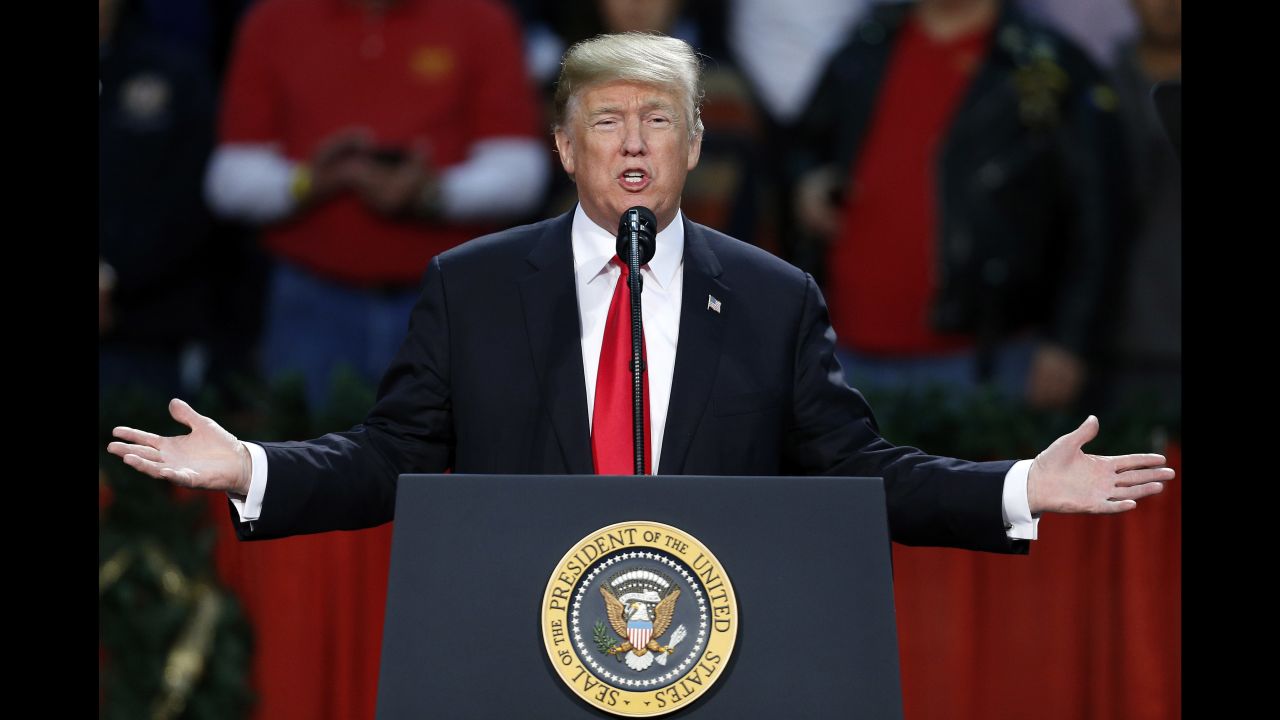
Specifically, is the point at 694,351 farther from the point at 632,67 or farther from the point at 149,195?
the point at 149,195

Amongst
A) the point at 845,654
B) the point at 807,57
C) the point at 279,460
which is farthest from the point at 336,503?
the point at 807,57

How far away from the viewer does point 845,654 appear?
69.7 inches

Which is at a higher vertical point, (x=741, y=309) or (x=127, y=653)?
(x=741, y=309)

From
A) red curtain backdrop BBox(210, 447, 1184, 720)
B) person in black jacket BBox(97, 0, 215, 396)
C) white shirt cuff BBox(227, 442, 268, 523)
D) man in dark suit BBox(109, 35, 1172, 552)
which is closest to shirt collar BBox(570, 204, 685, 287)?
man in dark suit BBox(109, 35, 1172, 552)

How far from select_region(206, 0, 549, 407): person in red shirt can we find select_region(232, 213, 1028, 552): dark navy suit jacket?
2.25 m

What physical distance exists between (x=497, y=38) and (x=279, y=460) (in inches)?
108

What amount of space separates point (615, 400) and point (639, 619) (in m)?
0.50

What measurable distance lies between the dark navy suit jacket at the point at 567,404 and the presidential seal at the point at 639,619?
40 cm

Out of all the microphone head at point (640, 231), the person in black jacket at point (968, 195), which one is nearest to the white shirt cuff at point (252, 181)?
the person in black jacket at point (968, 195)

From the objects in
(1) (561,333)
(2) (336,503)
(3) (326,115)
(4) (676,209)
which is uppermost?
(3) (326,115)

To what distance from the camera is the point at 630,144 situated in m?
2.19

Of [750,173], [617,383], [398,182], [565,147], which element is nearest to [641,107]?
[565,147]

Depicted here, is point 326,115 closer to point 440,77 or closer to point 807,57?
point 440,77

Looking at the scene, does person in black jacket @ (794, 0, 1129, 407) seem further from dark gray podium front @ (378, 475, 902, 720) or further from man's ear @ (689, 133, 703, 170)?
dark gray podium front @ (378, 475, 902, 720)
